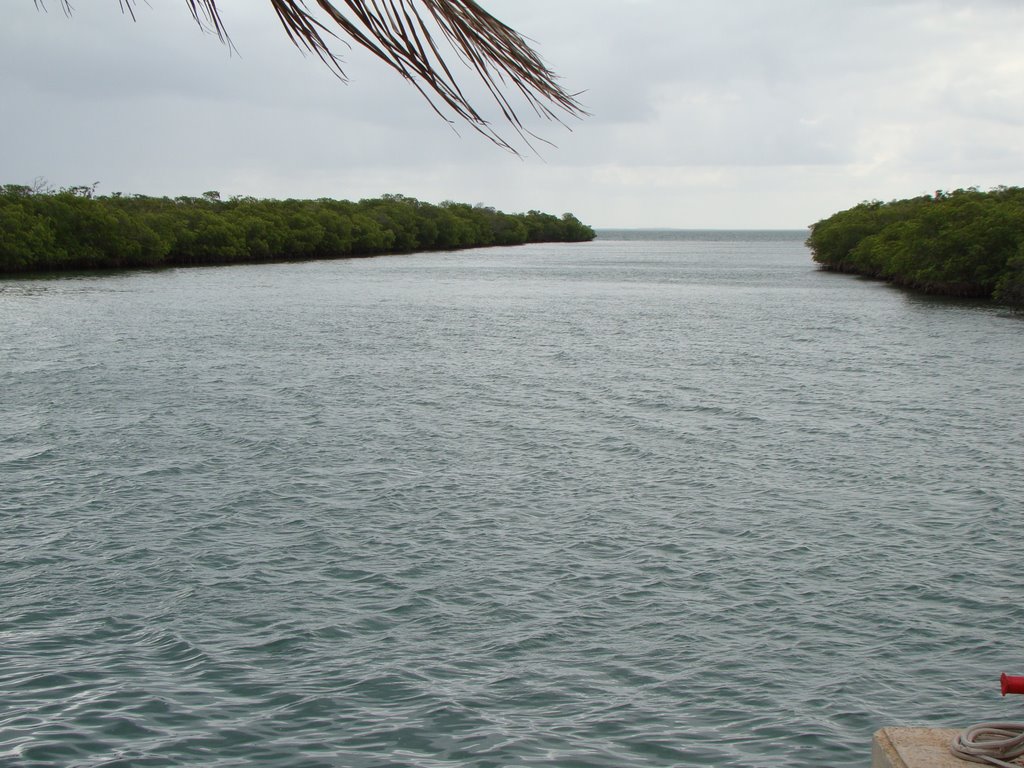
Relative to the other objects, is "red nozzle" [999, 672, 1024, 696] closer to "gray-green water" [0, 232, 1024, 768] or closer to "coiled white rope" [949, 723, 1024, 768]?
"coiled white rope" [949, 723, 1024, 768]

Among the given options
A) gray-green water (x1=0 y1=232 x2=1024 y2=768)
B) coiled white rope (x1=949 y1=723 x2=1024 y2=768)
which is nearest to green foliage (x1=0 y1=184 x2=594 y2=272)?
gray-green water (x1=0 y1=232 x2=1024 y2=768)

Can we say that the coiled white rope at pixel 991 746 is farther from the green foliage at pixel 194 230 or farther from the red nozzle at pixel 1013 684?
the green foliage at pixel 194 230

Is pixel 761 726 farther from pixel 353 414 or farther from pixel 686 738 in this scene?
pixel 353 414

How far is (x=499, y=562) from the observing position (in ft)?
47.6

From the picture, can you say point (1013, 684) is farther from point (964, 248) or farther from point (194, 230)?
point (194, 230)

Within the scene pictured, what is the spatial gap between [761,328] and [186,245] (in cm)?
6951

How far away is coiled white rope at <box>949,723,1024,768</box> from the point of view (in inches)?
196

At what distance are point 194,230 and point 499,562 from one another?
3749 inches

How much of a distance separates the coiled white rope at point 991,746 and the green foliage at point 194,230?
81.5m

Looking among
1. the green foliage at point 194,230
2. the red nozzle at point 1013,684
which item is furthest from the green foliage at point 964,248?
the green foliage at point 194,230

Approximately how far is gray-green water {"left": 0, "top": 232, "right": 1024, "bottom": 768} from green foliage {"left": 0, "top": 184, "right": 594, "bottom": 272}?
53.8 metres

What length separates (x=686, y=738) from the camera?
1002 centimetres

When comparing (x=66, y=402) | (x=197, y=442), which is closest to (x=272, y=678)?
(x=197, y=442)

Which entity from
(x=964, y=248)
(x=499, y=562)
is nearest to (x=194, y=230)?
(x=964, y=248)
